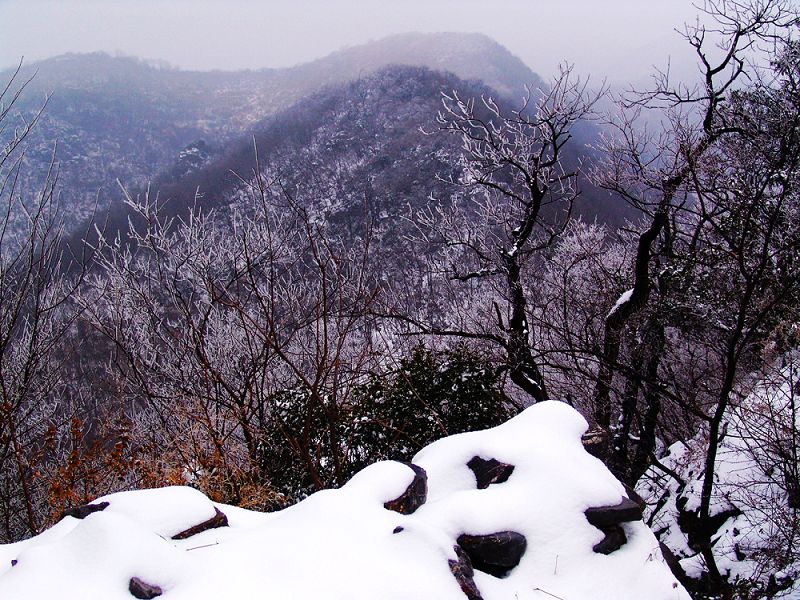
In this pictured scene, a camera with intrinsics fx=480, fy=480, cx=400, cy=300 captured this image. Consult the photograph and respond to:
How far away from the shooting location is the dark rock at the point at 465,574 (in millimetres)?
2207

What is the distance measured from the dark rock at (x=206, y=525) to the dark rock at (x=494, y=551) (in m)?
1.30

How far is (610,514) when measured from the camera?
2689 millimetres

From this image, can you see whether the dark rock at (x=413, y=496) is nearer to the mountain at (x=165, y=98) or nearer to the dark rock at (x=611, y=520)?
the dark rock at (x=611, y=520)

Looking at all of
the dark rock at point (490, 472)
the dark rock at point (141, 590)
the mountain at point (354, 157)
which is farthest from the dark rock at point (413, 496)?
the mountain at point (354, 157)

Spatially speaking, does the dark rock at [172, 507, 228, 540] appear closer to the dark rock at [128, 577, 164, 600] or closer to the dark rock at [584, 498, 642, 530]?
the dark rock at [128, 577, 164, 600]

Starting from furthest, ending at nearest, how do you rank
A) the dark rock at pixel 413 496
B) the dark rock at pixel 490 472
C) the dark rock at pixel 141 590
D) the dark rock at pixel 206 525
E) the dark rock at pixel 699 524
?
the dark rock at pixel 699 524, the dark rock at pixel 490 472, the dark rock at pixel 413 496, the dark rock at pixel 206 525, the dark rock at pixel 141 590

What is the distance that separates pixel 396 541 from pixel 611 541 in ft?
4.02

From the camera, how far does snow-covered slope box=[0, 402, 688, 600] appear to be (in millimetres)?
1992

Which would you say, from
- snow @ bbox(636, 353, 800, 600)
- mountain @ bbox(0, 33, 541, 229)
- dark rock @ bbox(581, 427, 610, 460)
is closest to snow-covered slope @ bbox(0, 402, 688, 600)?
dark rock @ bbox(581, 427, 610, 460)

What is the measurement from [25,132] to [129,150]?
302 feet

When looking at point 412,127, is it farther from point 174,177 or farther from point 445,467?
point 445,467

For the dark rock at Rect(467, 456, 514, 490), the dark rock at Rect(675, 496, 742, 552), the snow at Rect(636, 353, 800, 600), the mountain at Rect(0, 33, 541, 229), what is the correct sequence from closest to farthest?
the dark rock at Rect(467, 456, 514, 490), the snow at Rect(636, 353, 800, 600), the dark rock at Rect(675, 496, 742, 552), the mountain at Rect(0, 33, 541, 229)

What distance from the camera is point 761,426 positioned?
381cm

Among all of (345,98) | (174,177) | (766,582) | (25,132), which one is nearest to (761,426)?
(766,582)
